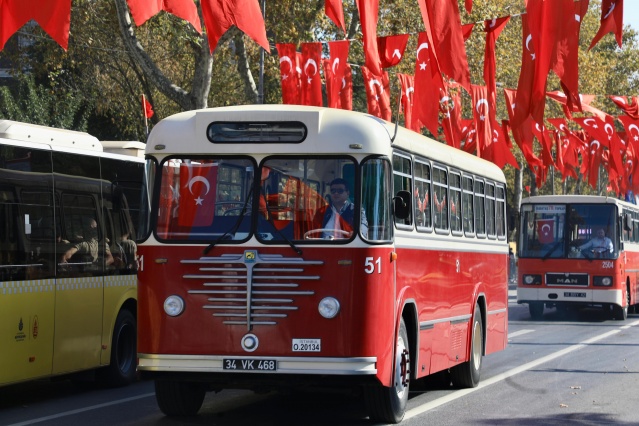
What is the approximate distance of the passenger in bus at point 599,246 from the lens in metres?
31.9

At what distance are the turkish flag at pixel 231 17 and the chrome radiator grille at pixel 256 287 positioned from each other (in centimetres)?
301

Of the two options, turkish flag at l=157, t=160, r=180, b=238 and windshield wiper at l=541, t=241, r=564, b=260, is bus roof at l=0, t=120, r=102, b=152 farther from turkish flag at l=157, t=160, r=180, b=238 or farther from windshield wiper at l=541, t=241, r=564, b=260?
windshield wiper at l=541, t=241, r=564, b=260

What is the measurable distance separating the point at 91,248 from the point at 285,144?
4.75 metres

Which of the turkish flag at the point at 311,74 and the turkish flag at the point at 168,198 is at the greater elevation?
the turkish flag at the point at 311,74

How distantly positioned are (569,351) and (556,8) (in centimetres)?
670

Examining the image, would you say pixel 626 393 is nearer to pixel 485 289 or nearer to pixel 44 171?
pixel 485 289

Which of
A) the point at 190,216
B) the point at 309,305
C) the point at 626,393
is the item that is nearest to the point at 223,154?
the point at 190,216

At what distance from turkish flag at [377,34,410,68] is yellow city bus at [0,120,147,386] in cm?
921

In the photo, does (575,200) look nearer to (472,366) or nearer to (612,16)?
(612,16)

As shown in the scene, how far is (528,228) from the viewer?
3212 cm

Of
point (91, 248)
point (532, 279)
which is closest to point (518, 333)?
point (532, 279)

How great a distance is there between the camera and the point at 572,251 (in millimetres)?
31906

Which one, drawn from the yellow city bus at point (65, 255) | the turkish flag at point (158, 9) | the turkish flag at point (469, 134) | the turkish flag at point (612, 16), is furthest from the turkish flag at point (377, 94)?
the turkish flag at point (158, 9)

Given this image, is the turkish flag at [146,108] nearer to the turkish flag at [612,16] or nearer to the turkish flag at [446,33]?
the turkish flag at [446,33]
